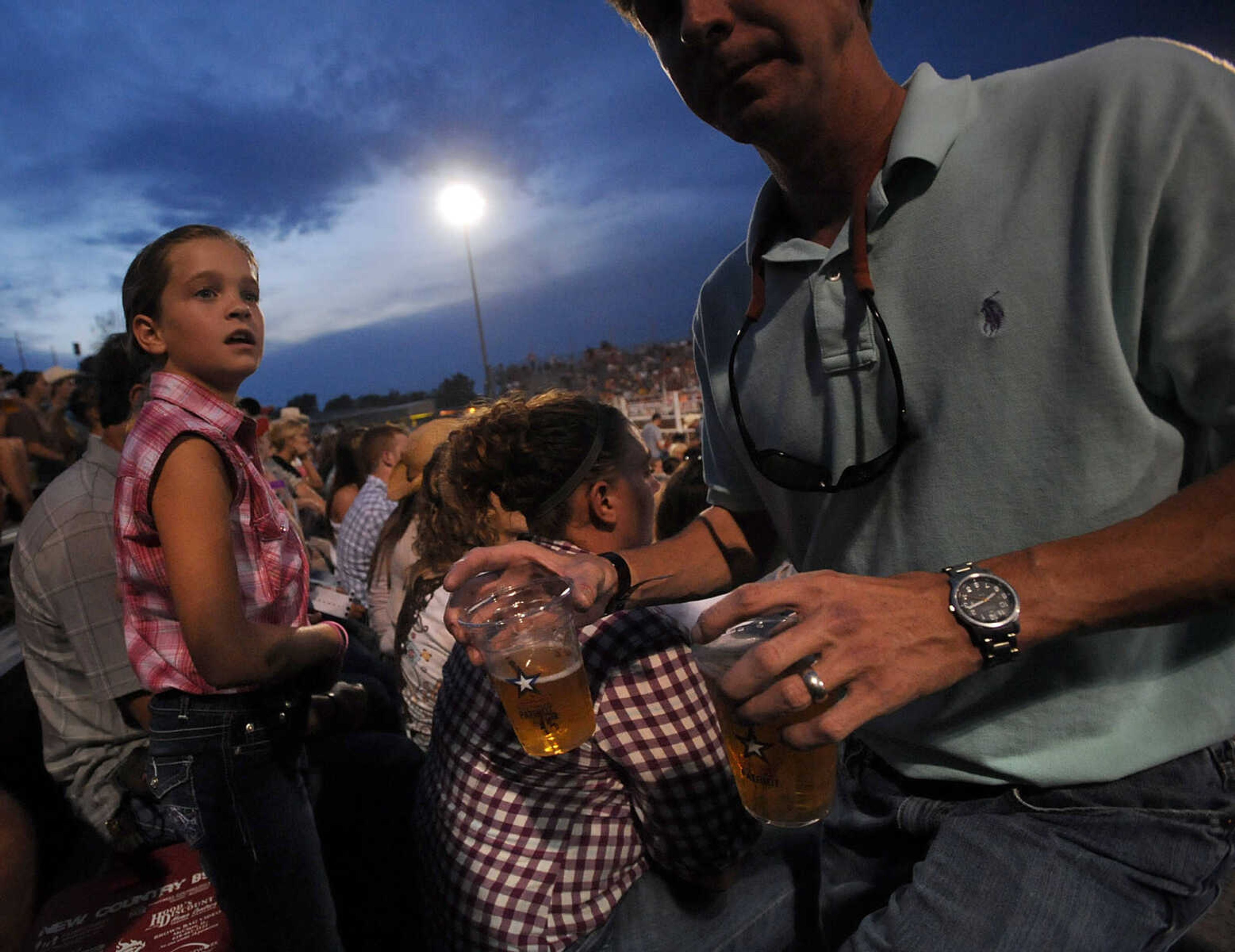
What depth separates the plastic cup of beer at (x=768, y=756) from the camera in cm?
102

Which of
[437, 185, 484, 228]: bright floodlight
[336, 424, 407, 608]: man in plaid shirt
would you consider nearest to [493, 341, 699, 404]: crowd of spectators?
[437, 185, 484, 228]: bright floodlight

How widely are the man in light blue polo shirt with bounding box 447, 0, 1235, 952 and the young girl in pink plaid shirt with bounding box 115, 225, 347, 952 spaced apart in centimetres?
84

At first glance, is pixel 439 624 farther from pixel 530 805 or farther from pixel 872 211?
pixel 872 211

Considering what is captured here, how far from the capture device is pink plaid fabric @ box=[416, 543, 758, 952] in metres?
1.61

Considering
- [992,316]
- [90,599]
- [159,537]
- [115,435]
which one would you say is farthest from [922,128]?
[115,435]

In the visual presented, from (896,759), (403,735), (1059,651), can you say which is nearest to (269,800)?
(403,735)

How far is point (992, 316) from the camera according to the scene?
1.18 meters

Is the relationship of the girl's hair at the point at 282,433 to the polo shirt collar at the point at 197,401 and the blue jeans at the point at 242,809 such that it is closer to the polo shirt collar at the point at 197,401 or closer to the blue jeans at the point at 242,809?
the polo shirt collar at the point at 197,401

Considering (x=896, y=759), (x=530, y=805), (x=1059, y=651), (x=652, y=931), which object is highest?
(x=1059, y=651)

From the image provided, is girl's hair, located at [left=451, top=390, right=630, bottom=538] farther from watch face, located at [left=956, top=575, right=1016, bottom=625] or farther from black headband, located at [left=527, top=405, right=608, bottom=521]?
watch face, located at [left=956, top=575, right=1016, bottom=625]

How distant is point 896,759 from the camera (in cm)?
137

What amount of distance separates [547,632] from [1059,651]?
3.11 ft

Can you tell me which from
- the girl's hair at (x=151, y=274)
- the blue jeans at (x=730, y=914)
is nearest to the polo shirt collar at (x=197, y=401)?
the girl's hair at (x=151, y=274)

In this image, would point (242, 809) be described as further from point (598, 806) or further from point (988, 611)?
point (988, 611)
